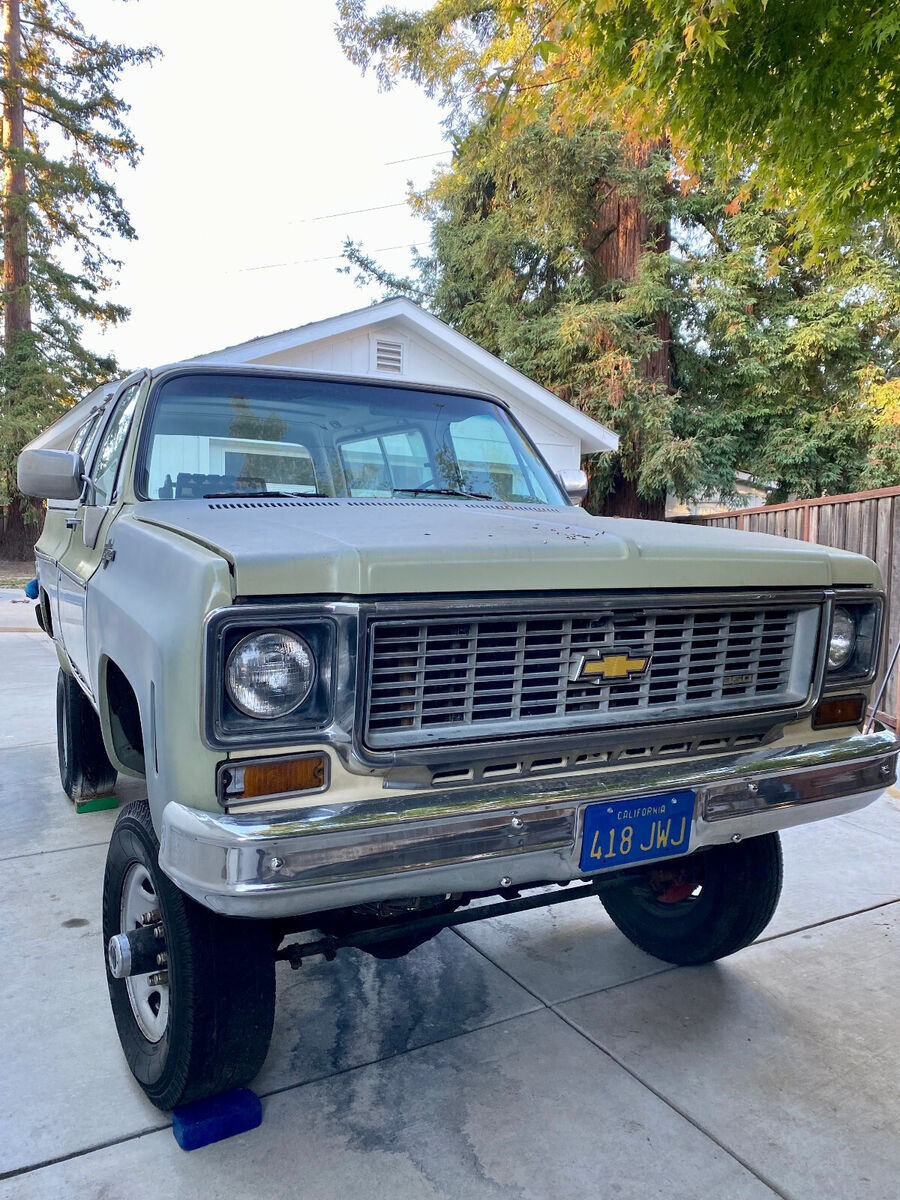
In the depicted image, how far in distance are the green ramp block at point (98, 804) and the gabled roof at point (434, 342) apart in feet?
26.6

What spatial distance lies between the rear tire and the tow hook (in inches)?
100

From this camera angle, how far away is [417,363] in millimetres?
14023

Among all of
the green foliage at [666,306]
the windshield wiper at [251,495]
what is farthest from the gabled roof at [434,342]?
the windshield wiper at [251,495]

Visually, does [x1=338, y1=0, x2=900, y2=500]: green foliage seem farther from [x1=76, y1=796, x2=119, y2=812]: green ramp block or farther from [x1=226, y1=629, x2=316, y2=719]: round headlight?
[x1=226, y1=629, x2=316, y2=719]: round headlight

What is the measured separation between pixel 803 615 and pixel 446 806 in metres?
1.24

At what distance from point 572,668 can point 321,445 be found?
5.01 ft

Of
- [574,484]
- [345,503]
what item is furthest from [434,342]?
[345,503]

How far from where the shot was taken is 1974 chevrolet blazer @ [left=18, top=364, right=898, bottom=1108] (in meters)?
1.88

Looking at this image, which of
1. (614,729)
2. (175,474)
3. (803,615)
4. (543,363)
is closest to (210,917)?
(614,729)

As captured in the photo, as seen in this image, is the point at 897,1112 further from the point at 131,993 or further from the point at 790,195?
the point at 790,195

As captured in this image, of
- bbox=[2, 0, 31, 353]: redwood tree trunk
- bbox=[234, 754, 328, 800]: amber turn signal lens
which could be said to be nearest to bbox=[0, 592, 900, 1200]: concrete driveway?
bbox=[234, 754, 328, 800]: amber turn signal lens

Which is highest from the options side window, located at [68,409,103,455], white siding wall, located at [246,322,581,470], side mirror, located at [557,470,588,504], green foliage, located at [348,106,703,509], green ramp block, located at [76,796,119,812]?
green foliage, located at [348,106,703,509]

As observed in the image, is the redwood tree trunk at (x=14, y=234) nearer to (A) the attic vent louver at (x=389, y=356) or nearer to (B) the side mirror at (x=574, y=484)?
(A) the attic vent louver at (x=389, y=356)

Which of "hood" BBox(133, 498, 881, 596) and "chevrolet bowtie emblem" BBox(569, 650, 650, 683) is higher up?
"hood" BBox(133, 498, 881, 596)
